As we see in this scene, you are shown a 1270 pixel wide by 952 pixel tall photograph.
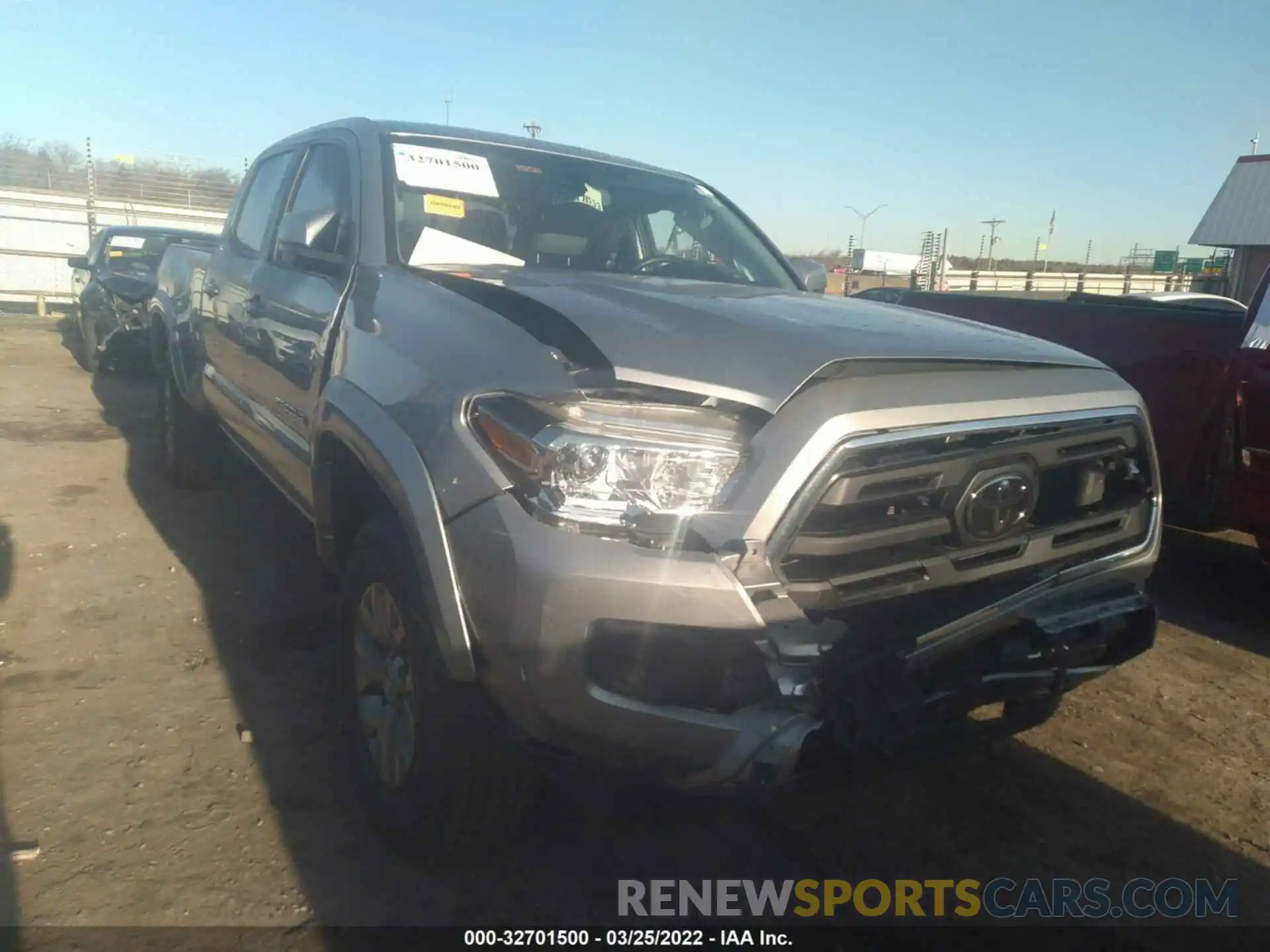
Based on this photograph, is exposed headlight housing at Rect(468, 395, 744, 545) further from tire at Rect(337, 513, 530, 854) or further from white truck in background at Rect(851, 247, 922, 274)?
white truck in background at Rect(851, 247, 922, 274)

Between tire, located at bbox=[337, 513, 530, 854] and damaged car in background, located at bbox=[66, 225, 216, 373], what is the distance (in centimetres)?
761

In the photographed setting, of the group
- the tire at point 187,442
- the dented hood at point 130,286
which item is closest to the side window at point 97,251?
the dented hood at point 130,286

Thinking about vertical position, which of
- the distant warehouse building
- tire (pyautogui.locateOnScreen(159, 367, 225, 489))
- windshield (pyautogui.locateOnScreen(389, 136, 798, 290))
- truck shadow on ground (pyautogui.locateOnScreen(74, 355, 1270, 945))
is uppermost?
the distant warehouse building

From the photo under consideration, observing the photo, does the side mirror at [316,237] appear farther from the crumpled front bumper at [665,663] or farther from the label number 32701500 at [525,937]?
the label number 32701500 at [525,937]

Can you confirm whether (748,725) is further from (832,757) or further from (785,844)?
(785,844)

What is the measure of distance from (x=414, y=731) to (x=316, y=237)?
1.75 m

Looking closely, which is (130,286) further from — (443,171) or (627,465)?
(627,465)

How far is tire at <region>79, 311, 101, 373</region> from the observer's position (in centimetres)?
1026

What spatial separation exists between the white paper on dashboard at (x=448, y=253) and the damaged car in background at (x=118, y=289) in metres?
6.97

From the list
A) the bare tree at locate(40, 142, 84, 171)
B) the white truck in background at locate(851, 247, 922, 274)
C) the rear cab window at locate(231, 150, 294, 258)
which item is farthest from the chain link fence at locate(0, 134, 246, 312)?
the white truck in background at locate(851, 247, 922, 274)

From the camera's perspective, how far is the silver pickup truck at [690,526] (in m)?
1.87

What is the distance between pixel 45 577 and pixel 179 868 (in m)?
2.56

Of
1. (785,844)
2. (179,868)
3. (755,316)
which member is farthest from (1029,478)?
(179,868)

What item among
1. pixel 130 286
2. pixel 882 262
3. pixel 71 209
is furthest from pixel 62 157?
pixel 882 262
